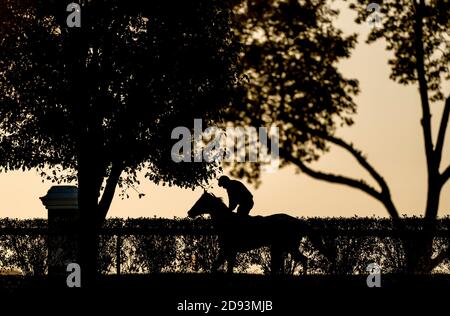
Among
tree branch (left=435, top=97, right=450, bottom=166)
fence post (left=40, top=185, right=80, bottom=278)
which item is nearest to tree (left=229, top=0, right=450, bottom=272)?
tree branch (left=435, top=97, right=450, bottom=166)

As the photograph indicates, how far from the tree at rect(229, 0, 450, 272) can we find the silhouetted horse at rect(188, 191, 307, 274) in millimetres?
7746

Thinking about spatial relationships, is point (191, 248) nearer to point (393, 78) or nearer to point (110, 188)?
point (110, 188)

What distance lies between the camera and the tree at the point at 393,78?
33.5 m

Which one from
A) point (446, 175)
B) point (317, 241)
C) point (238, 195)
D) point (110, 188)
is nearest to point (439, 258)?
point (317, 241)

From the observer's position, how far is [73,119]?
95.5 feet

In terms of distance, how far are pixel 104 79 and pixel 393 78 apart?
495 inches

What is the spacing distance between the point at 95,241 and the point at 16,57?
676cm

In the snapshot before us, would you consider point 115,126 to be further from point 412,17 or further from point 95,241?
point 412,17

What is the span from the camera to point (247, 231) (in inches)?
980

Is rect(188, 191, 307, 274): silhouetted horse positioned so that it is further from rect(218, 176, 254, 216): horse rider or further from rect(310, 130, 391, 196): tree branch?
rect(310, 130, 391, 196): tree branch

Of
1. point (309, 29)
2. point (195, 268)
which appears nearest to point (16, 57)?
point (195, 268)

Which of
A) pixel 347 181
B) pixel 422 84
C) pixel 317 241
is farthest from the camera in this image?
pixel 347 181

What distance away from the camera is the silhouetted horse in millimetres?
24328

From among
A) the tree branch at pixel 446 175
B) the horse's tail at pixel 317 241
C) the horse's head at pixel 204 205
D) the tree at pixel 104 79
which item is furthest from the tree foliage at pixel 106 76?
the tree branch at pixel 446 175
